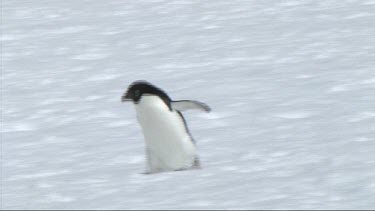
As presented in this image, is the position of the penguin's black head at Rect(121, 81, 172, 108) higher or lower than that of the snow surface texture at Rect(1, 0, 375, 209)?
higher

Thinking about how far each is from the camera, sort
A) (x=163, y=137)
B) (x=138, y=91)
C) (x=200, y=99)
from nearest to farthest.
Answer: (x=138, y=91) < (x=163, y=137) < (x=200, y=99)

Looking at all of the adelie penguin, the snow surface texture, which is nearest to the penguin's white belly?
the adelie penguin

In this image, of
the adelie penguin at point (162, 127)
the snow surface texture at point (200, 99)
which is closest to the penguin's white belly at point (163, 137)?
the adelie penguin at point (162, 127)

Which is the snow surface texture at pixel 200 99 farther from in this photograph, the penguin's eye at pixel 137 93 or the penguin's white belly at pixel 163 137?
the penguin's eye at pixel 137 93

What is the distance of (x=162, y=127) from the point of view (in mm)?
5906

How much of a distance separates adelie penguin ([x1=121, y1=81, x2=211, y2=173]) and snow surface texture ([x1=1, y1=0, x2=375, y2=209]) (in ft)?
0.53

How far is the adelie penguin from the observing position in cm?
583

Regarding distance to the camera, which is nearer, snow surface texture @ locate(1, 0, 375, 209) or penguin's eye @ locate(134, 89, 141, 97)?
snow surface texture @ locate(1, 0, 375, 209)

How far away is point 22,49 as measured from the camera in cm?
1120

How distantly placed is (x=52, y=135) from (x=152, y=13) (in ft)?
16.7

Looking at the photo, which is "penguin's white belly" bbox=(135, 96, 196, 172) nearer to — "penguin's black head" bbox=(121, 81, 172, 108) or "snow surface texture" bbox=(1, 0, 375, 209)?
"penguin's black head" bbox=(121, 81, 172, 108)

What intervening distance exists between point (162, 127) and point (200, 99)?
2691 mm

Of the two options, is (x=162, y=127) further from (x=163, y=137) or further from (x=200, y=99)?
(x=200, y=99)

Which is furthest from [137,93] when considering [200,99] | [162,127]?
[200,99]
